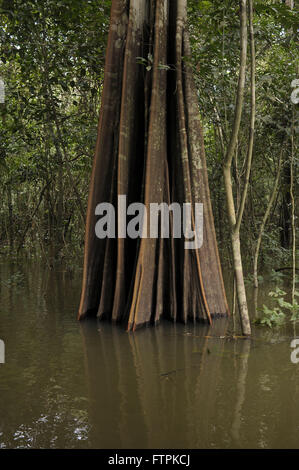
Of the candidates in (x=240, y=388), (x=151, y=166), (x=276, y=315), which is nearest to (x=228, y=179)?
(x=151, y=166)

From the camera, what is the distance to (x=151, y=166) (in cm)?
462

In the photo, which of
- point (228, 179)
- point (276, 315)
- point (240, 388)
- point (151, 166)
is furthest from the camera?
point (151, 166)

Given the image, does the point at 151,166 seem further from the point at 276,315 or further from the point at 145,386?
the point at 145,386

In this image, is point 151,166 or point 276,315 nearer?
point 276,315

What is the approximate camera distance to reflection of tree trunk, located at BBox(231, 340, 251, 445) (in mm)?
2312

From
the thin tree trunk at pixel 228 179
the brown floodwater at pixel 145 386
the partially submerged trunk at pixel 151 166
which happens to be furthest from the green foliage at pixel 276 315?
the partially submerged trunk at pixel 151 166

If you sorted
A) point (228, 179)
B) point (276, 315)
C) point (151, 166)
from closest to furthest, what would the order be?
point (228, 179) < point (276, 315) < point (151, 166)

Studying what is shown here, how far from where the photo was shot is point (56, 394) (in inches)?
109

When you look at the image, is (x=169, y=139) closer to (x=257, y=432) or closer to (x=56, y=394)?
(x=56, y=394)

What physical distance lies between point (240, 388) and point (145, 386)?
1.76ft

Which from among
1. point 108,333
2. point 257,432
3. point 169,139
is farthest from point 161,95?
point 257,432

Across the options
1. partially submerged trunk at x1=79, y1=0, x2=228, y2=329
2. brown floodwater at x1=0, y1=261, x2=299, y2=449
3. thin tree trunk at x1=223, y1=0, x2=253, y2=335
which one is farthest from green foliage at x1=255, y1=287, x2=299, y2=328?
partially submerged trunk at x1=79, y1=0, x2=228, y2=329

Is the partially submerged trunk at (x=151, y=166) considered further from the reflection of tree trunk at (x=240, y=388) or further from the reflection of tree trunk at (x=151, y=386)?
the reflection of tree trunk at (x=240, y=388)
